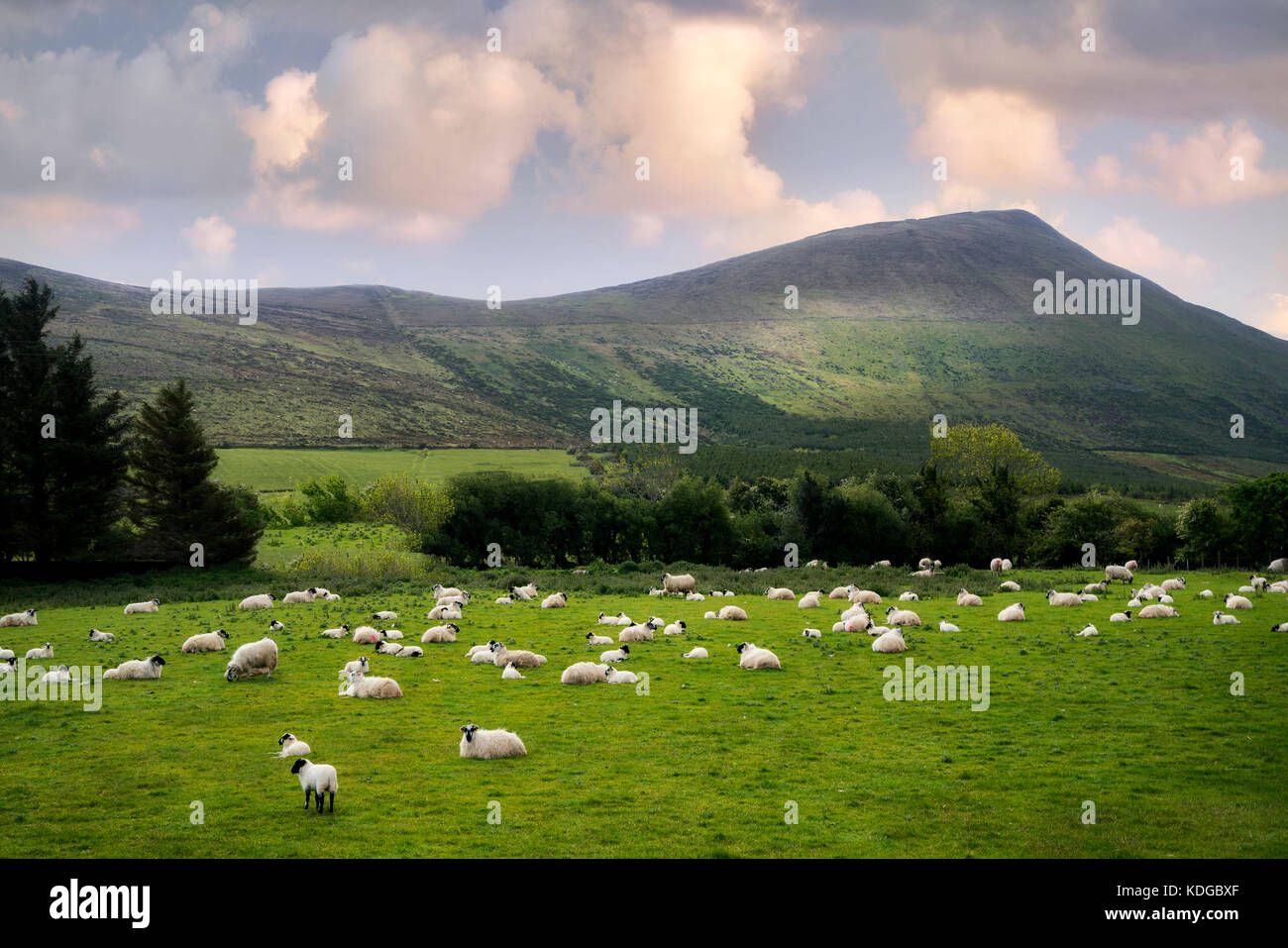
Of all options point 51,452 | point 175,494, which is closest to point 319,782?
point 175,494

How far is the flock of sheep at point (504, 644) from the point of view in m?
15.8

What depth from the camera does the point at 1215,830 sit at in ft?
39.0

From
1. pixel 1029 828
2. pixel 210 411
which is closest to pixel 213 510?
pixel 1029 828

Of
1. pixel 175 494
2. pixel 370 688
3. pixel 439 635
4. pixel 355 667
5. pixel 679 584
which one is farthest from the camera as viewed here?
pixel 175 494

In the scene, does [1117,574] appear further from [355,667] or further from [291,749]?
[291,749]

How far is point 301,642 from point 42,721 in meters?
10.8

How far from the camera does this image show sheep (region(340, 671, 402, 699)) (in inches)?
805

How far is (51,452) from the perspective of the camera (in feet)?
170

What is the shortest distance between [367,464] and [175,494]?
7376 centimetres

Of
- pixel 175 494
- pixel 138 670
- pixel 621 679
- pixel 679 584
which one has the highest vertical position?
pixel 175 494

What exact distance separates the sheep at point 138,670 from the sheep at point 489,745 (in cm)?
1123

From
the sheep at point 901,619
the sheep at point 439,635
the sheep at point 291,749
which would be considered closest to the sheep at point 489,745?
the sheep at point 291,749

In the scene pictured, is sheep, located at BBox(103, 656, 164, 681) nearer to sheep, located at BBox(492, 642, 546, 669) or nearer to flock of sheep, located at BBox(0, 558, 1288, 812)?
flock of sheep, located at BBox(0, 558, 1288, 812)

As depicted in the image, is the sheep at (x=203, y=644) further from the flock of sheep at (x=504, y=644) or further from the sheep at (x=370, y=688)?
the sheep at (x=370, y=688)
